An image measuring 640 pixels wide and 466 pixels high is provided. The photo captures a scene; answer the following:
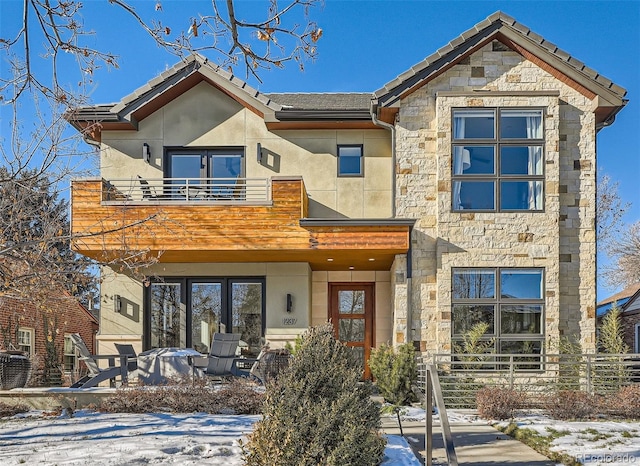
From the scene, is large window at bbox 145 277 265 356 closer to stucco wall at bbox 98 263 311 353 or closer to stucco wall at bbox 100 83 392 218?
stucco wall at bbox 98 263 311 353

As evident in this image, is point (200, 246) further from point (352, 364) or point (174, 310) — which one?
point (352, 364)

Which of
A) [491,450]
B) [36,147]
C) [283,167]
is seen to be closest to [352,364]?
[491,450]

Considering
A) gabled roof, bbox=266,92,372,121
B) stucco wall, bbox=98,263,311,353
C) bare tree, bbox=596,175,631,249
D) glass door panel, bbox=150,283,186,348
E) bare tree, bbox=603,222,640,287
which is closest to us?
gabled roof, bbox=266,92,372,121

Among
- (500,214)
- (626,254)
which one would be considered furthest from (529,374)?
(626,254)

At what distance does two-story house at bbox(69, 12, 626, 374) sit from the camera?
42.4ft

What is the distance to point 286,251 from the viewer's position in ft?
43.2

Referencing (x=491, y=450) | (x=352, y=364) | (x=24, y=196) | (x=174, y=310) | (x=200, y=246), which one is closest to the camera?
(x=352, y=364)

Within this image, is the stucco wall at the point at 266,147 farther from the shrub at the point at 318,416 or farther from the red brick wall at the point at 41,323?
the shrub at the point at 318,416

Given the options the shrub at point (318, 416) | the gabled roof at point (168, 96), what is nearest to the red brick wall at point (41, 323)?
the gabled roof at point (168, 96)

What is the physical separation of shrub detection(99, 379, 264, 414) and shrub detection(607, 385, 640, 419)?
5.67 metres

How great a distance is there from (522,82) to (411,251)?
4287 mm

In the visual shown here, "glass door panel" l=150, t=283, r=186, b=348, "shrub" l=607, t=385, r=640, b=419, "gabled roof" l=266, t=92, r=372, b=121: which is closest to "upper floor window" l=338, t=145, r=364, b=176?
"gabled roof" l=266, t=92, r=372, b=121

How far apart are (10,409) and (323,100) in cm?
1067

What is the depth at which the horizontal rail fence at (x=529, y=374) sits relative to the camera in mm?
11789
